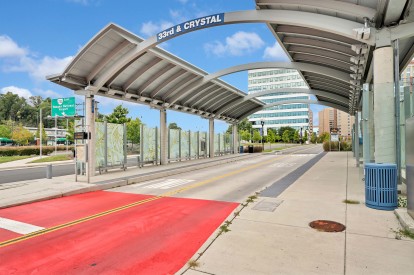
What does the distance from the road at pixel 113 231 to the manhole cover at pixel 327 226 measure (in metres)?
2.13

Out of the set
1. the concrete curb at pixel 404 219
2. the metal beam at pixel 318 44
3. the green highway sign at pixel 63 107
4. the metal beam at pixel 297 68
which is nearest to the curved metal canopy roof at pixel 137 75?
the metal beam at pixel 297 68

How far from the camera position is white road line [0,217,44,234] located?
604cm

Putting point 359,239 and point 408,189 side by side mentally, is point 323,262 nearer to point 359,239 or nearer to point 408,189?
point 359,239

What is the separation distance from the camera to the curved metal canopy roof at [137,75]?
1295 centimetres

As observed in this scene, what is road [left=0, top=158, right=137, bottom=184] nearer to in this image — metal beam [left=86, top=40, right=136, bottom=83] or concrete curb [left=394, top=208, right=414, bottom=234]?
metal beam [left=86, top=40, right=136, bottom=83]

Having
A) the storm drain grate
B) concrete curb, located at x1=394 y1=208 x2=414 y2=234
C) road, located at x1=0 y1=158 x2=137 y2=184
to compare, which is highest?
concrete curb, located at x1=394 y1=208 x2=414 y2=234

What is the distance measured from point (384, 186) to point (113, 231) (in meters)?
6.60

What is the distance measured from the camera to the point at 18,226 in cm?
638

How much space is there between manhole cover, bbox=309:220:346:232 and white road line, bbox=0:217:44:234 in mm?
6086

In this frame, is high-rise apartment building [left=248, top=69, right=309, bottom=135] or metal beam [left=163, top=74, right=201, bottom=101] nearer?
metal beam [left=163, top=74, right=201, bottom=101]

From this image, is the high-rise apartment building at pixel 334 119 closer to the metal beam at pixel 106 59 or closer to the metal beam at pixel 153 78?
the metal beam at pixel 153 78

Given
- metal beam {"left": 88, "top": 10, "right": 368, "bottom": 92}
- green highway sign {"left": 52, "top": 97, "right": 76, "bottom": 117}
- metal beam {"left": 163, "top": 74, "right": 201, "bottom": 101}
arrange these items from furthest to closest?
green highway sign {"left": 52, "top": 97, "right": 76, "bottom": 117}, metal beam {"left": 163, "top": 74, "right": 201, "bottom": 101}, metal beam {"left": 88, "top": 10, "right": 368, "bottom": 92}

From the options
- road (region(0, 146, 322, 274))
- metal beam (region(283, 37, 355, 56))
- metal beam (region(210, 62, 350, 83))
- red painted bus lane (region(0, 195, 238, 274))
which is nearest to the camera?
red painted bus lane (region(0, 195, 238, 274))

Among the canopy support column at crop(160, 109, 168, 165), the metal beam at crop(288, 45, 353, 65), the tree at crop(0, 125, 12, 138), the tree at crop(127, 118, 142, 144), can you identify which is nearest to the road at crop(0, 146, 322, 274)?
the metal beam at crop(288, 45, 353, 65)
